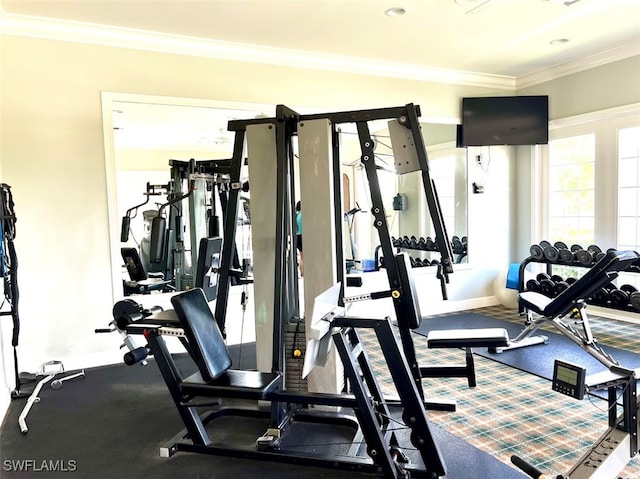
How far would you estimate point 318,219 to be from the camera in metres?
2.67

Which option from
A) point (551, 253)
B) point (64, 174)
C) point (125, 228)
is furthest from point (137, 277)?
point (551, 253)

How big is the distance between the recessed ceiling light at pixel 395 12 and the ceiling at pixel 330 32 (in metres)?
0.04

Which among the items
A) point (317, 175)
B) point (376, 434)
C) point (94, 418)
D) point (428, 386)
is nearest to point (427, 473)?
point (376, 434)

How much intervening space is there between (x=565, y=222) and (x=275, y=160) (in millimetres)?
3954

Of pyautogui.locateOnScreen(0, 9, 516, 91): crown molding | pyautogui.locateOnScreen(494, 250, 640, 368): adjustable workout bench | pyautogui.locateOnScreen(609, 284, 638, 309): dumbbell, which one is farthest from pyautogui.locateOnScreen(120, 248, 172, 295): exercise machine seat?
pyautogui.locateOnScreen(609, 284, 638, 309): dumbbell

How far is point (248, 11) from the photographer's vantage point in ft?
11.2

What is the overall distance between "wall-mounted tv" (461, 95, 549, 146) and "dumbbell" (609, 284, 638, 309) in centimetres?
189

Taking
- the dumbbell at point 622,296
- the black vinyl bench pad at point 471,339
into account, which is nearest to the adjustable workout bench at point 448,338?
the black vinyl bench pad at point 471,339

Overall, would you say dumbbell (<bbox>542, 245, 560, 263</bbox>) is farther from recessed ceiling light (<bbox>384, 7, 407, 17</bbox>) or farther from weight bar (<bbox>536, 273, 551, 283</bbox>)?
recessed ceiling light (<bbox>384, 7, 407, 17</bbox>)

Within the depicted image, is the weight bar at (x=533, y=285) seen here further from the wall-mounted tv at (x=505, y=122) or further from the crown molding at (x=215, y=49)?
the crown molding at (x=215, y=49)

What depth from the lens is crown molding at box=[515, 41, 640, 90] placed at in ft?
14.5

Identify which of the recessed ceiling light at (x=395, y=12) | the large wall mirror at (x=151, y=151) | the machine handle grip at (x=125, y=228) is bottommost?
the machine handle grip at (x=125, y=228)

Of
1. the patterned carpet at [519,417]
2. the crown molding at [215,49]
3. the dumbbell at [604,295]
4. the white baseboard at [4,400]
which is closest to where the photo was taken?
the patterned carpet at [519,417]

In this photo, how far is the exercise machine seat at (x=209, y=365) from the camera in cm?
218
